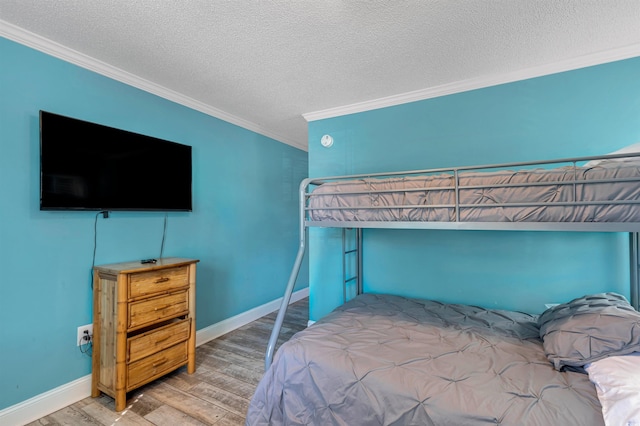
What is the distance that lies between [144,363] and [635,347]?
2.69 m

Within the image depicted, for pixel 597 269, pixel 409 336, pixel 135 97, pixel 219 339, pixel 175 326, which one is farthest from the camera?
pixel 219 339

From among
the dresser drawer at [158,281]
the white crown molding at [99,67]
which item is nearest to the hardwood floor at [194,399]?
the dresser drawer at [158,281]

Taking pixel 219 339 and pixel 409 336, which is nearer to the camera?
pixel 409 336

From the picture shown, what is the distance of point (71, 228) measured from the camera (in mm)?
1901

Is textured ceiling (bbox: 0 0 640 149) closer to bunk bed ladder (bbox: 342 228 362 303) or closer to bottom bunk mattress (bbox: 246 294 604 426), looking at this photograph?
bunk bed ladder (bbox: 342 228 362 303)

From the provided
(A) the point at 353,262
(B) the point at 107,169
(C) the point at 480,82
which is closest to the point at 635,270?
(C) the point at 480,82

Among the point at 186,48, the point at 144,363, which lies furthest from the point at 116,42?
the point at 144,363

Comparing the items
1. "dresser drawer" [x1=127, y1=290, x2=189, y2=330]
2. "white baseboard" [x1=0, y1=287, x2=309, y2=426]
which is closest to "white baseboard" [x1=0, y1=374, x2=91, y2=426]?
"white baseboard" [x1=0, y1=287, x2=309, y2=426]

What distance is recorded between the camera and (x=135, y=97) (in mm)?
2285

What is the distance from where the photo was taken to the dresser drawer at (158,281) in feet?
6.10

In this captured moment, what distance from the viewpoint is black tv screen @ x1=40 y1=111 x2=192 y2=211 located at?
1.75m

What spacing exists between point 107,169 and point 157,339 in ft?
4.28

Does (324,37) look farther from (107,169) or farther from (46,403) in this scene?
(46,403)

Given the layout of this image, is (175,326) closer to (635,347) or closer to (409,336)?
(409,336)
